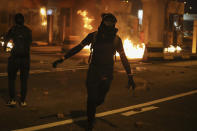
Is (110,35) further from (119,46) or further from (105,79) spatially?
(105,79)

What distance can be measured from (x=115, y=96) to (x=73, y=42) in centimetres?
1308

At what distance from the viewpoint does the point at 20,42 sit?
6.24 meters

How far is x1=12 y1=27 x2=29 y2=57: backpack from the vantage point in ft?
20.4

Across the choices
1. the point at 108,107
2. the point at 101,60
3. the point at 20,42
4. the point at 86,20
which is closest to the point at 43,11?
the point at 86,20

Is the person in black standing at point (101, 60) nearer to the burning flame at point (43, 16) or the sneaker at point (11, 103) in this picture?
the sneaker at point (11, 103)

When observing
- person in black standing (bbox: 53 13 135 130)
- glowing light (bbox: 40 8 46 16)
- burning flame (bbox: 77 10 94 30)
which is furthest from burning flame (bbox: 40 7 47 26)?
person in black standing (bbox: 53 13 135 130)

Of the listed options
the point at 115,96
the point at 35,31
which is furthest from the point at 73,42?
the point at 115,96

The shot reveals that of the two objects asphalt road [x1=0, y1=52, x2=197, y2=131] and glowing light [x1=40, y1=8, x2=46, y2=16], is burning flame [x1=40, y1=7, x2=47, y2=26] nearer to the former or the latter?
glowing light [x1=40, y1=8, x2=46, y2=16]

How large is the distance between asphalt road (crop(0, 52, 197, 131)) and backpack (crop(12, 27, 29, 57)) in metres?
1.03

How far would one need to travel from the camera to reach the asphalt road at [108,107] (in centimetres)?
536

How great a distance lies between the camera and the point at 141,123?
545 centimetres

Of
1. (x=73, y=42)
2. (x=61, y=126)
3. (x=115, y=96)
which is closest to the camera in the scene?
(x=61, y=126)

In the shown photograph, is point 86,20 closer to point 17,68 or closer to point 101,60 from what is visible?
point 17,68

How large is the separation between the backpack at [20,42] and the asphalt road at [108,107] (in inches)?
40.5
